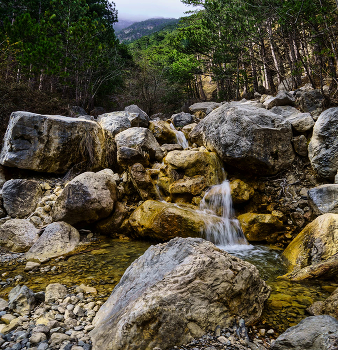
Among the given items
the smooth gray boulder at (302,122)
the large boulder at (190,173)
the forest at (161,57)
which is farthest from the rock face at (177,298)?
the forest at (161,57)

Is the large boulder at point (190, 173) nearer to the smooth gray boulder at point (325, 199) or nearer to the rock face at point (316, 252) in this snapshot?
the smooth gray boulder at point (325, 199)

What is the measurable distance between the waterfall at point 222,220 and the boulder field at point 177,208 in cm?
7

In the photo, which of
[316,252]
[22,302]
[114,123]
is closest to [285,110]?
[316,252]

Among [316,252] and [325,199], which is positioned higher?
[325,199]

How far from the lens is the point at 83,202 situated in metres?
6.82

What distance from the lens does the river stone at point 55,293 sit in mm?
3577

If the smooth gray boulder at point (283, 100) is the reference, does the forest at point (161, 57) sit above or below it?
above

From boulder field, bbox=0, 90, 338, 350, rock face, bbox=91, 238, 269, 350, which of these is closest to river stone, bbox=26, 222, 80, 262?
boulder field, bbox=0, 90, 338, 350

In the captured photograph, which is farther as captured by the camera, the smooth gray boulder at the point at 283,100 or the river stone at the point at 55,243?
the smooth gray boulder at the point at 283,100

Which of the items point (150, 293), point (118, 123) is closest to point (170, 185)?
point (118, 123)

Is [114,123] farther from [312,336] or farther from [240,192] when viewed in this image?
[312,336]

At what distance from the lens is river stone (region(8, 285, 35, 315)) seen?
3.24 meters

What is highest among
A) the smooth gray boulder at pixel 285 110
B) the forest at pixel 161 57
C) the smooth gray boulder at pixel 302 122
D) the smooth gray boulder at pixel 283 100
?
the forest at pixel 161 57

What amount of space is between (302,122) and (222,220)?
4.33 meters
